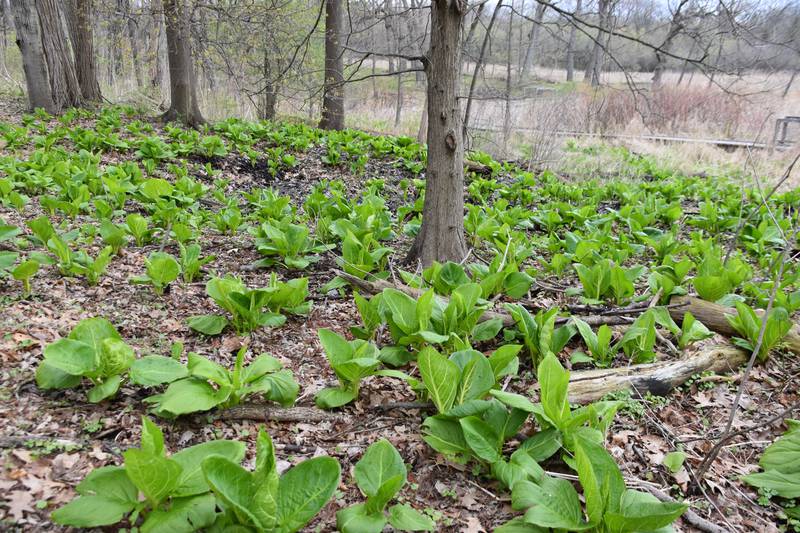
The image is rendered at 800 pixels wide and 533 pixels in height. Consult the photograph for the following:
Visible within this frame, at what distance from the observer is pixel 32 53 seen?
32.3 ft

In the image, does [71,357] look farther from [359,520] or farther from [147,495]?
[359,520]

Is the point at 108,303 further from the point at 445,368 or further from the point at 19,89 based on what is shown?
the point at 19,89

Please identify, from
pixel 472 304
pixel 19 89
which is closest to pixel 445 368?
pixel 472 304

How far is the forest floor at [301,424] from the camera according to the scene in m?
1.83

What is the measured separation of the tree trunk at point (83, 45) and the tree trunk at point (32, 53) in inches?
53.2

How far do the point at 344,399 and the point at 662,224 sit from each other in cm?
592

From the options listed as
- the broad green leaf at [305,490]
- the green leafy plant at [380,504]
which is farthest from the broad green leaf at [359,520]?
the broad green leaf at [305,490]

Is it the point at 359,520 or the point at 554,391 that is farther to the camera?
the point at 554,391

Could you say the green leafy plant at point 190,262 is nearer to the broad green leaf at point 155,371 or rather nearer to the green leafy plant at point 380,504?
the broad green leaf at point 155,371

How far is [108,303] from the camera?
328 cm

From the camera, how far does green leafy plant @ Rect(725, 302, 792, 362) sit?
2915 mm

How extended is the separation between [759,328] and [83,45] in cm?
1351

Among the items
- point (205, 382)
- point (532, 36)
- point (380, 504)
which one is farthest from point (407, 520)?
point (532, 36)

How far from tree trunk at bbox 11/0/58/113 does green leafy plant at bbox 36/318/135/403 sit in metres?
10.4
